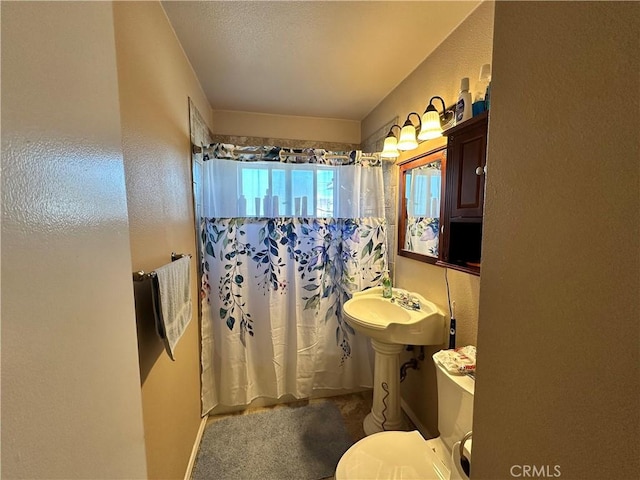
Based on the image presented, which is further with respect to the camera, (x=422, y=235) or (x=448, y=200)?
(x=422, y=235)

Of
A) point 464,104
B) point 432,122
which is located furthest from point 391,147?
point 464,104

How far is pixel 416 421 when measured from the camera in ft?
6.05

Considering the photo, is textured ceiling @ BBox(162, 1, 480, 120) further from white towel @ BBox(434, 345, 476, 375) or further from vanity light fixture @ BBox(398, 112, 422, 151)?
white towel @ BBox(434, 345, 476, 375)

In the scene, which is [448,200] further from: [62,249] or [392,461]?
[62,249]

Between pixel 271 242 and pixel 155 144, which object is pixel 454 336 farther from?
pixel 155 144

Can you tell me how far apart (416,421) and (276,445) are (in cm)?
97

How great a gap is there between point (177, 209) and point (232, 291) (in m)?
0.74

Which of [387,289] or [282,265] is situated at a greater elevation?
[282,265]

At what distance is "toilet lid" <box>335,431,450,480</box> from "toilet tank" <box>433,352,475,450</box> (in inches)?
4.7

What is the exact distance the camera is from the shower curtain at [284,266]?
1.88m

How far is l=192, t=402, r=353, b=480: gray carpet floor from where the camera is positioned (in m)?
1.55

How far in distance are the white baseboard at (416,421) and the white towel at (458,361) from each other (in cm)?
87

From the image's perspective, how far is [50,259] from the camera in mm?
415

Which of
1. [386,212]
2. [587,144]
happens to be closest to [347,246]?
[386,212]
